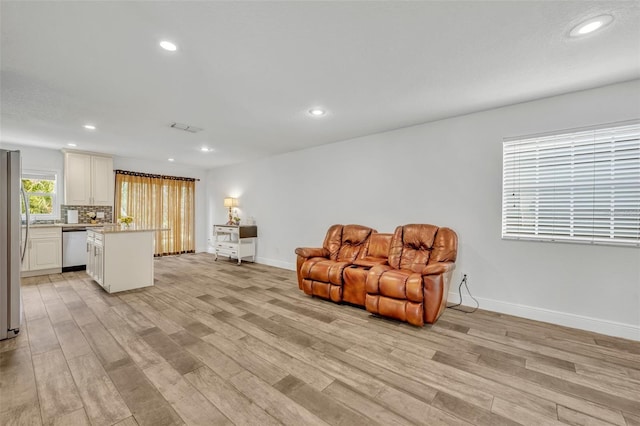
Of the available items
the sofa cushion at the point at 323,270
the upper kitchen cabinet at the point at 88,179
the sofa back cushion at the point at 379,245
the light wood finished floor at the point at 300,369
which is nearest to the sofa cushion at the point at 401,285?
the light wood finished floor at the point at 300,369

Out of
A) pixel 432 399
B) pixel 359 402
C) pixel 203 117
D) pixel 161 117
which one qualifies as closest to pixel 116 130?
pixel 161 117

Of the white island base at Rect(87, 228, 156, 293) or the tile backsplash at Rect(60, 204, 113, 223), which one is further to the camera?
the tile backsplash at Rect(60, 204, 113, 223)

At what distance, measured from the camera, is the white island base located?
3.89 meters

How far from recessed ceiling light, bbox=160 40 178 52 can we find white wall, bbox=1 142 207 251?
18.0 ft

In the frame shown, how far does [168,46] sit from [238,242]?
4.52 meters

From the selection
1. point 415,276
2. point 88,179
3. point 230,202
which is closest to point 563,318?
point 415,276

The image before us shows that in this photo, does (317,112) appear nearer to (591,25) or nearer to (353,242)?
(353,242)

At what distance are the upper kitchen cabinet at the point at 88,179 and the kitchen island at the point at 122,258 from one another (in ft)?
6.22

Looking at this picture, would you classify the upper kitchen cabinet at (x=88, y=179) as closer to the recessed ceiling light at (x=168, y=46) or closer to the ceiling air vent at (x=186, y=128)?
the ceiling air vent at (x=186, y=128)

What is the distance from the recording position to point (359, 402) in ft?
5.55

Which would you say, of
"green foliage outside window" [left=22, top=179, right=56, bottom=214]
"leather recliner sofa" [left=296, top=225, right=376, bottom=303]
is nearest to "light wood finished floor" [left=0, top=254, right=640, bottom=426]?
"leather recliner sofa" [left=296, top=225, right=376, bottom=303]

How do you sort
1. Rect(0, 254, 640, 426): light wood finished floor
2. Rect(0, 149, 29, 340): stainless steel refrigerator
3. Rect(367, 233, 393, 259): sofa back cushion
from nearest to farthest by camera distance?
1. Rect(0, 254, 640, 426): light wood finished floor
2. Rect(0, 149, 29, 340): stainless steel refrigerator
3. Rect(367, 233, 393, 259): sofa back cushion

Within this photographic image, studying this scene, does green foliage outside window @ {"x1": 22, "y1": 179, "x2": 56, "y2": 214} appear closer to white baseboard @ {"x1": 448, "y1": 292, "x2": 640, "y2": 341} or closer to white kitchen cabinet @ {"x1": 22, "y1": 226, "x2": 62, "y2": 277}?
white kitchen cabinet @ {"x1": 22, "y1": 226, "x2": 62, "y2": 277}

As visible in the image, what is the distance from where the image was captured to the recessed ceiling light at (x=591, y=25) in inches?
69.3
